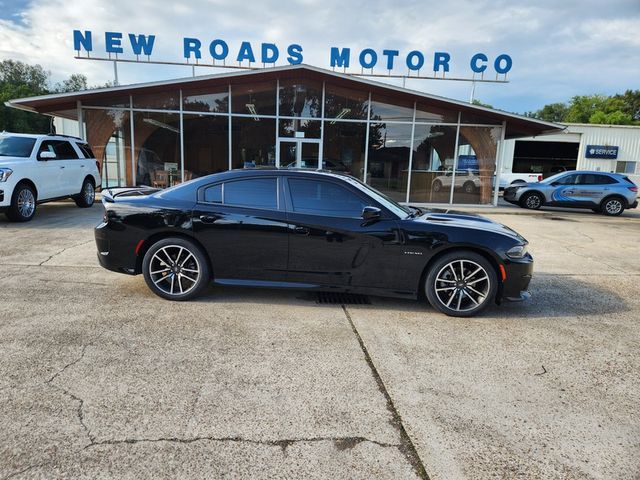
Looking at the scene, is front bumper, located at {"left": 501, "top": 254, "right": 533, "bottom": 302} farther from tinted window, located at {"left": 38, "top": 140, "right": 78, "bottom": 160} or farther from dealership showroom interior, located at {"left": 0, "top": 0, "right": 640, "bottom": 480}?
tinted window, located at {"left": 38, "top": 140, "right": 78, "bottom": 160}

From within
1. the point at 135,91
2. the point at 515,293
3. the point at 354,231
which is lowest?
the point at 515,293

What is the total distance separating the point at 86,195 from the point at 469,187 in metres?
13.5

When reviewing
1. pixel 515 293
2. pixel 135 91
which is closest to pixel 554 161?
pixel 135 91

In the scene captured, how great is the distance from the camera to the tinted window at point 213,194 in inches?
194

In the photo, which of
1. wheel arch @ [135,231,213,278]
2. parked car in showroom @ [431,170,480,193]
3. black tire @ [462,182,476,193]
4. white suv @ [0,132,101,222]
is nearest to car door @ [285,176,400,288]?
wheel arch @ [135,231,213,278]

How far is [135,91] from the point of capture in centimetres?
1502

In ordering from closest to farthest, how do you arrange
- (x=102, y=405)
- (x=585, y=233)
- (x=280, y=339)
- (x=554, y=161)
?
1. (x=102, y=405)
2. (x=280, y=339)
3. (x=585, y=233)
4. (x=554, y=161)

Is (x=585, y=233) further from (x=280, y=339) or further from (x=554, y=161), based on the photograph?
(x=554, y=161)

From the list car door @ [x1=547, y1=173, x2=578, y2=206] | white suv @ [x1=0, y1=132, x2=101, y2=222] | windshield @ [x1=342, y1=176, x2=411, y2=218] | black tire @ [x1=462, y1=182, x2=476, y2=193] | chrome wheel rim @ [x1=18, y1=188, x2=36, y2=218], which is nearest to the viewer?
windshield @ [x1=342, y1=176, x2=411, y2=218]

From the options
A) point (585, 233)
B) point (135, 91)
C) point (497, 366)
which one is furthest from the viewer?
point (135, 91)

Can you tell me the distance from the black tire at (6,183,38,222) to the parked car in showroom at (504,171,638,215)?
16.4m

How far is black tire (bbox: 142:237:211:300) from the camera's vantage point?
489 centimetres

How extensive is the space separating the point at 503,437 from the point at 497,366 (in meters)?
1.02

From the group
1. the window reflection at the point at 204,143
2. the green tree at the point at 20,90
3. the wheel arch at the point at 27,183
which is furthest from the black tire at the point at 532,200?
the green tree at the point at 20,90
